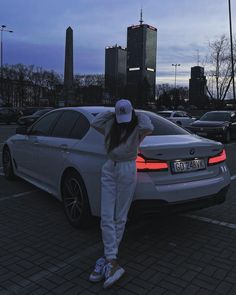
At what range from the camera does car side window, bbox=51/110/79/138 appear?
225 inches

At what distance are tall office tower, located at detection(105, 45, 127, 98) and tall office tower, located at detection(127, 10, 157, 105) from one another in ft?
6.52

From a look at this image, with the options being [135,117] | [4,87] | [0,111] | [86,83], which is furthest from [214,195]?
[86,83]

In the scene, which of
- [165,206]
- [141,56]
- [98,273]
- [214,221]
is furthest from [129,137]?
[141,56]

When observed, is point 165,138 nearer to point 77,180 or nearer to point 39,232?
point 77,180

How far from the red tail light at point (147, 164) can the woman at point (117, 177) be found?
0.48 metres

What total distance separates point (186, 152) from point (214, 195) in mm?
682

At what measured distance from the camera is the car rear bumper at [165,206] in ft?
14.2

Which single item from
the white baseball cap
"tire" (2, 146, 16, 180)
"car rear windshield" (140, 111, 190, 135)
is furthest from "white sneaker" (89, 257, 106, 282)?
"tire" (2, 146, 16, 180)

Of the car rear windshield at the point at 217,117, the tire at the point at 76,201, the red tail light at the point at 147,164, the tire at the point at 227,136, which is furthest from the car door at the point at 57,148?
the car rear windshield at the point at 217,117

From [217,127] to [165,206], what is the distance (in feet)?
46.6

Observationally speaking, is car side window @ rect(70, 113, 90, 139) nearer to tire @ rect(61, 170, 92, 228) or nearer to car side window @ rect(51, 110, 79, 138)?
car side window @ rect(51, 110, 79, 138)

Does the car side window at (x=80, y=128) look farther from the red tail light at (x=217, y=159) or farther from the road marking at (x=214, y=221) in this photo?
the road marking at (x=214, y=221)

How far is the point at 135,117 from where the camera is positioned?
12.7 ft

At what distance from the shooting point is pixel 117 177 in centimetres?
378
